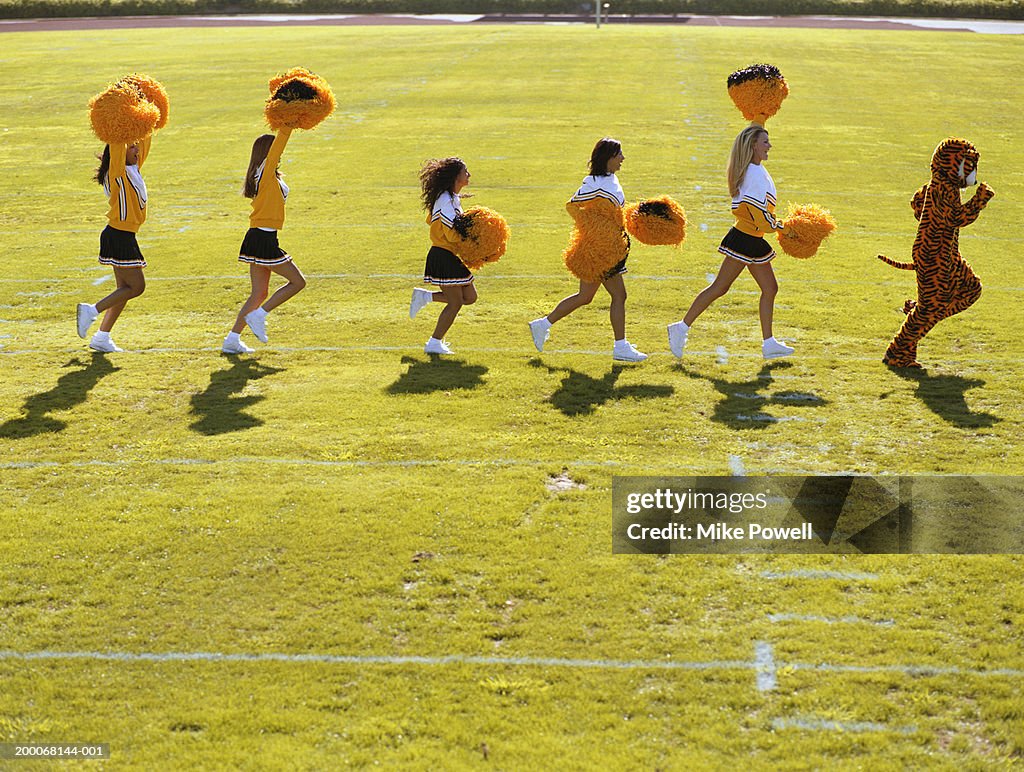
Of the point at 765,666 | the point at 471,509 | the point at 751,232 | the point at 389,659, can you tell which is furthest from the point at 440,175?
the point at 765,666

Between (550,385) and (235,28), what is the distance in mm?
38238

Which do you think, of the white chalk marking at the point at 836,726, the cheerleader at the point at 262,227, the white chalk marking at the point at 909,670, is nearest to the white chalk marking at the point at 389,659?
the white chalk marking at the point at 909,670

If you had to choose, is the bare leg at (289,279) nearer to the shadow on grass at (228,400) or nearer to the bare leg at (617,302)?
the shadow on grass at (228,400)

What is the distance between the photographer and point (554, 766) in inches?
191

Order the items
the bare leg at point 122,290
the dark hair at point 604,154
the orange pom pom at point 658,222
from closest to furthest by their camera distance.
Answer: the dark hair at point 604,154 → the orange pom pom at point 658,222 → the bare leg at point 122,290

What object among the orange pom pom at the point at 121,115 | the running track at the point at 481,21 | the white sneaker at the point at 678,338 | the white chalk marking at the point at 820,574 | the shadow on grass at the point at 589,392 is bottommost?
the shadow on grass at the point at 589,392

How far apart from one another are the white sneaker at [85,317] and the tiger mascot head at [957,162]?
7049 mm

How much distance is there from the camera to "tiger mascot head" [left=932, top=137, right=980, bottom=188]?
9.31m

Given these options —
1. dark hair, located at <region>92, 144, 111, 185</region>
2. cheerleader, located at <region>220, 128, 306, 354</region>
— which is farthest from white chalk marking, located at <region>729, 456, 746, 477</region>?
dark hair, located at <region>92, 144, 111, 185</region>

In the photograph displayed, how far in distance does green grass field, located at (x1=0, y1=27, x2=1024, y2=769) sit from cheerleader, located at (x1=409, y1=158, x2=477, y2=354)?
17.9 inches

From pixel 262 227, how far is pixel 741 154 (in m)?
4.05

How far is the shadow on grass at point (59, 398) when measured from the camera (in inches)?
340

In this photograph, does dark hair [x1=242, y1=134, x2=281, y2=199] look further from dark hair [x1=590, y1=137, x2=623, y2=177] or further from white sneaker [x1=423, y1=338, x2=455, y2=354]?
dark hair [x1=590, y1=137, x2=623, y2=177]

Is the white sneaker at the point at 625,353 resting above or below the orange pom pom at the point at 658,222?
below
